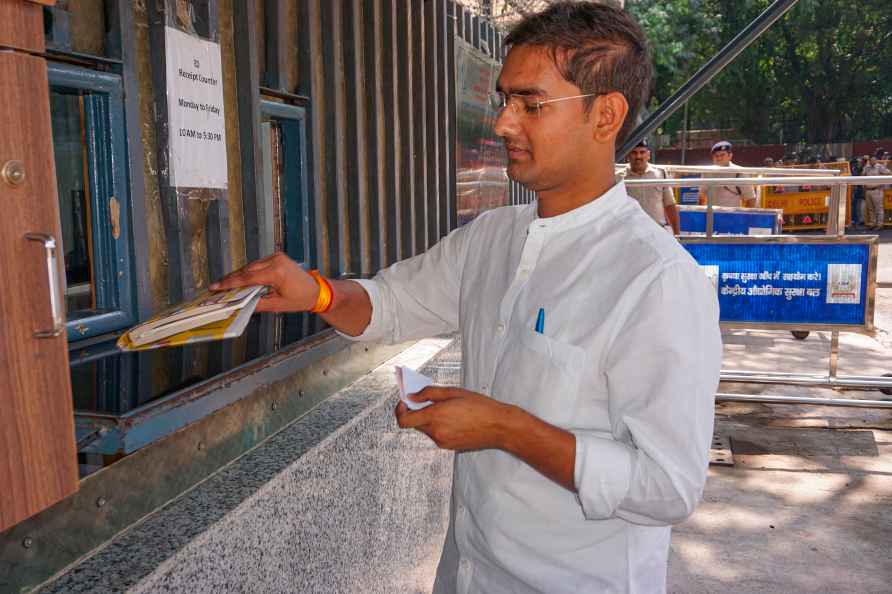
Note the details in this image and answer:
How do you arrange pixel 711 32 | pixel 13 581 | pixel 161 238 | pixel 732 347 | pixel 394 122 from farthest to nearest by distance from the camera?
pixel 711 32
pixel 732 347
pixel 394 122
pixel 161 238
pixel 13 581

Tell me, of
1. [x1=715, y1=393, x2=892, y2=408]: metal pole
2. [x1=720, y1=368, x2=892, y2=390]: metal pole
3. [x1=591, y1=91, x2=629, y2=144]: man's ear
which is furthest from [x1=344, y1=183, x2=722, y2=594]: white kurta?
[x1=720, y1=368, x2=892, y2=390]: metal pole

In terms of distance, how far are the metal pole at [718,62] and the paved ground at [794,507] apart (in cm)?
195

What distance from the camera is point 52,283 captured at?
1091 mm

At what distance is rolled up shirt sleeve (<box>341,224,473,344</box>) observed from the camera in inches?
85.8

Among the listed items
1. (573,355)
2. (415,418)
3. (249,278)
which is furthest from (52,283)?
(573,355)

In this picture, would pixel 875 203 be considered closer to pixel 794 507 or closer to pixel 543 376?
pixel 794 507

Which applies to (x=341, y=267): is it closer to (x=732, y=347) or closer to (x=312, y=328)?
(x=312, y=328)

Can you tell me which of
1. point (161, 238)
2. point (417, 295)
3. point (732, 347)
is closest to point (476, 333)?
point (417, 295)

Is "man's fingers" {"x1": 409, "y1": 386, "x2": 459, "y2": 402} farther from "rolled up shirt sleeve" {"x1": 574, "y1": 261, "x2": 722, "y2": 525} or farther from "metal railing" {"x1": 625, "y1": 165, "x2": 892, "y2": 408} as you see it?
"metal railing" {"x1": 625, "y1": 165, "x2": 892, "y2": 408}

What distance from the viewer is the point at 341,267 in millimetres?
3426

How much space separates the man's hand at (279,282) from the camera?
194cm

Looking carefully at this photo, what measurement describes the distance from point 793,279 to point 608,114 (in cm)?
419

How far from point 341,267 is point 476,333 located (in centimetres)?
159

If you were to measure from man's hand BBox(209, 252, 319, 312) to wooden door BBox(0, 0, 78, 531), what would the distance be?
0.78 meters
